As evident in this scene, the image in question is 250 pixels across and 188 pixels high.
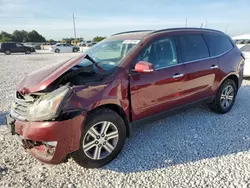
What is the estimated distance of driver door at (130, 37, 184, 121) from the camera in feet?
9.76

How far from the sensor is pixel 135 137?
349 cm

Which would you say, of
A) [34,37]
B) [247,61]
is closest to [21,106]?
[247,61]

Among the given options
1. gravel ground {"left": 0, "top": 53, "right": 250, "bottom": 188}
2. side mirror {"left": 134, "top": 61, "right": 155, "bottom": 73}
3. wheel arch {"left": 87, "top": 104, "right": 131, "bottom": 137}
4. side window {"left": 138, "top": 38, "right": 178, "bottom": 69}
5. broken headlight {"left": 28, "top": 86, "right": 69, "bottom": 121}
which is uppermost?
side window {"left": 138, "top": 38, "right": 178, "bottom": 69}

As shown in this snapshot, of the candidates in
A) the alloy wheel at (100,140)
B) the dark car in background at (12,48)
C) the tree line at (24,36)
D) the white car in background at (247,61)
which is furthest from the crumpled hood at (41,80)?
the tree line at (24,36)

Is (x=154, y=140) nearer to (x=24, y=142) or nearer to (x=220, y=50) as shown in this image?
(x=24, y=142)

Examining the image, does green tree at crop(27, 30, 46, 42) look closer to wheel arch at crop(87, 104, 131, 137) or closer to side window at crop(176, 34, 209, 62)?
side window at crop(176, 34, 209, 62)

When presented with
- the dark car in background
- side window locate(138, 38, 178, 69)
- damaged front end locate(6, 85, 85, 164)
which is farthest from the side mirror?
the dark car in background

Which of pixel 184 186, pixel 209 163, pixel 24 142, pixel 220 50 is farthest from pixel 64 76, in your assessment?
pixel 220 50

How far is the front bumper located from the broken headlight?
0.08 meters

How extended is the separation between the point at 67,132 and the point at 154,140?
154cm

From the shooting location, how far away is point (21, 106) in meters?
2.63

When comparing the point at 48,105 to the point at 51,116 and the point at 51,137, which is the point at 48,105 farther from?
the point at 51,137

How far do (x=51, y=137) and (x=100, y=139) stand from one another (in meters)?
0.64

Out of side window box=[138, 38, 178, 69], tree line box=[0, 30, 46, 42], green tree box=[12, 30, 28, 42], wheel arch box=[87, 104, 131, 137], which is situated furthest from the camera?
green tree box=[12, 30, 28, 42]
